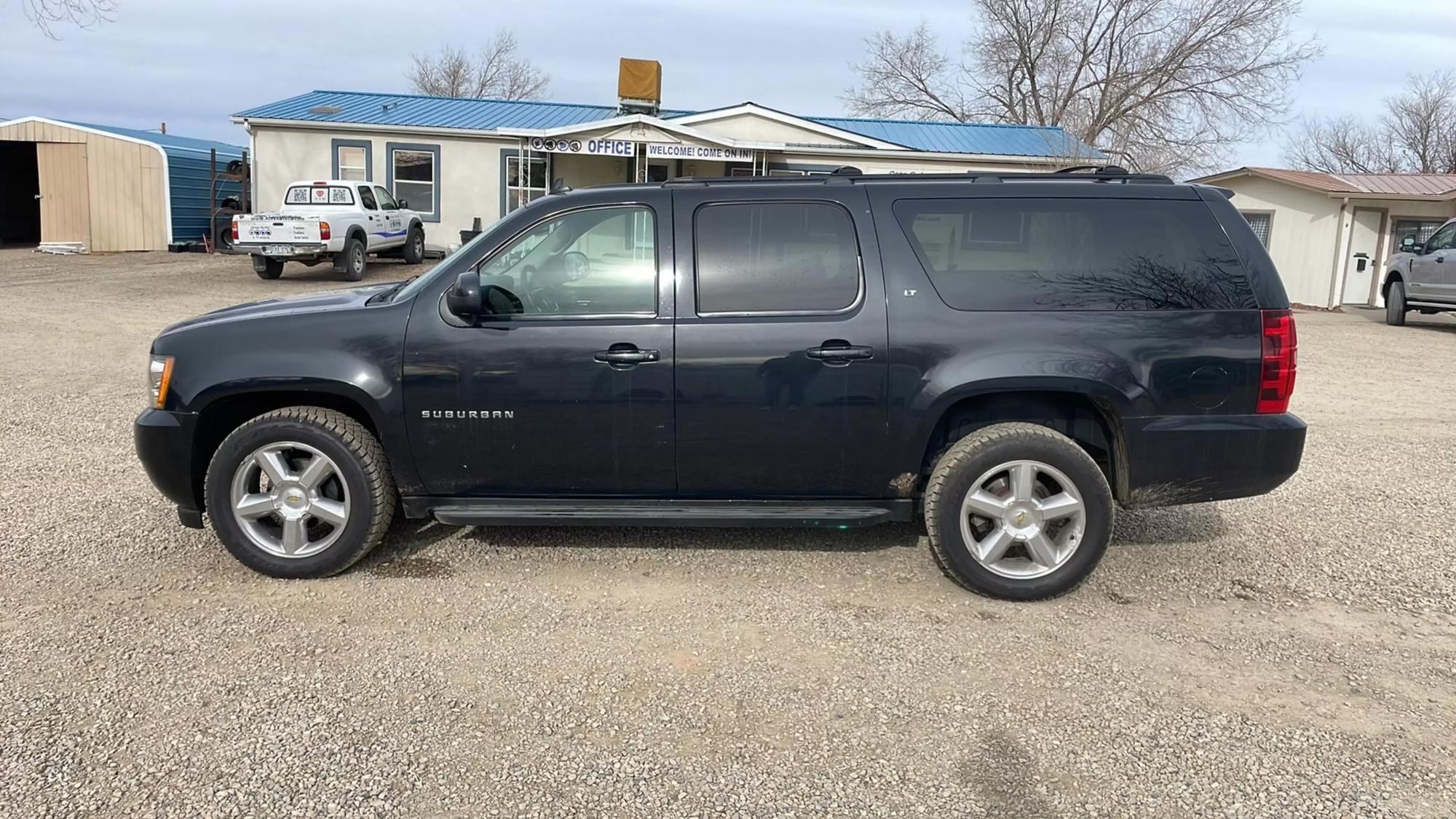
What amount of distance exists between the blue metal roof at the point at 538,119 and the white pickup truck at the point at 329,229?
3.14 metres

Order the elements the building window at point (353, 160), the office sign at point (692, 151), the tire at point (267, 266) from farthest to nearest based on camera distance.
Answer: the building window at point (353, 160) < the office sign at point (692, 151) < the tire at point (267, 266)

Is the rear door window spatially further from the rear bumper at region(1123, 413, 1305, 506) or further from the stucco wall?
the stucco wall

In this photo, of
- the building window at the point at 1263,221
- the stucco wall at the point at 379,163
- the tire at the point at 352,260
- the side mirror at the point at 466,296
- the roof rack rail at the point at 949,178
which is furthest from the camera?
the building window at the point at 1263,221

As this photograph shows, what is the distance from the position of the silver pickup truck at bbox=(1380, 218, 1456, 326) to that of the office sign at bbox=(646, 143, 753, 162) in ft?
40.9

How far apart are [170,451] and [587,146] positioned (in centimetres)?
1740

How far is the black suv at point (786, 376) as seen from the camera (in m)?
4.14

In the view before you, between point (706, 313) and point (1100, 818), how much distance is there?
2390 millimetres

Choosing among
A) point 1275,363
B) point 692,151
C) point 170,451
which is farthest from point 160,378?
point 692,151

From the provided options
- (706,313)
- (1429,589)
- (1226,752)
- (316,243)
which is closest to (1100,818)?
(1226,752)

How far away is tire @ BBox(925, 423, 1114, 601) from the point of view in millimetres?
4145

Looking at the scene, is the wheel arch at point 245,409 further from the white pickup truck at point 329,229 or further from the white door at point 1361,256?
the white door at point 1361,256

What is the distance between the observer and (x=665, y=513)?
4316 millimetres

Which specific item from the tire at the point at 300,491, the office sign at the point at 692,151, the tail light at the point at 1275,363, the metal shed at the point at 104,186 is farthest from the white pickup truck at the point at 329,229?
the tail light at the point at 1275,363

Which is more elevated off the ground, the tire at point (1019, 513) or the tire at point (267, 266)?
the tire at point (267, 266)
